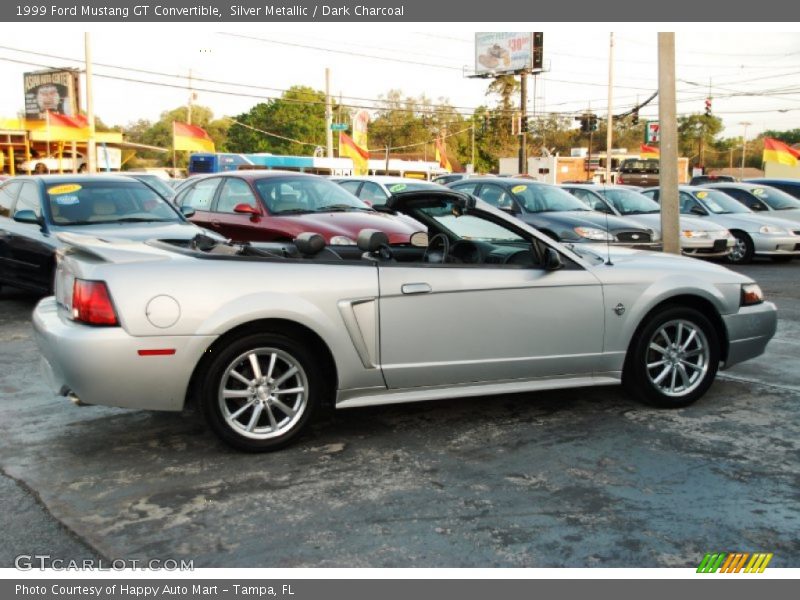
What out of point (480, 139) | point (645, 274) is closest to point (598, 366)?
point (645, 274)

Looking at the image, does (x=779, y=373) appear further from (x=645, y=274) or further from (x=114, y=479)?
(x=114, y=479)

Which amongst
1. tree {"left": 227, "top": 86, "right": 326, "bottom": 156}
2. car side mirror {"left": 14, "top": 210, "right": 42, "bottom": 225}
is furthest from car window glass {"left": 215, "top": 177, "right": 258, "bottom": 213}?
tree {"left": 227, "top": 86, "right": 326, "bottom": 156}

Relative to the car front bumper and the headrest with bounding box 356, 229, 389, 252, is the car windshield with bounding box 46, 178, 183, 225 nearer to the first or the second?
the headrest with bounding box 356, 229, 389, 252

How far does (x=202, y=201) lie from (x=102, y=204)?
2108 millimetres

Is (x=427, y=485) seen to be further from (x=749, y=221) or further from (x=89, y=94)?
(x=89, y=94)

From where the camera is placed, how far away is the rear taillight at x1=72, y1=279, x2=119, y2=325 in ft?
13.9

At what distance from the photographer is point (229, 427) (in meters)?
4.43

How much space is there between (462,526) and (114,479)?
186cm

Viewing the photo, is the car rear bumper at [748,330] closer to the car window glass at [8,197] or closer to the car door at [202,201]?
the car door at [202,201]

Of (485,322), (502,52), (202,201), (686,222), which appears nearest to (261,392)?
(485,322)

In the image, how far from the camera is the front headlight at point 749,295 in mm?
5672

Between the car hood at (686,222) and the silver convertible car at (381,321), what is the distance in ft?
27.9

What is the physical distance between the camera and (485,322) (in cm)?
491

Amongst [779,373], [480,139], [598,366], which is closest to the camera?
[598,366]
